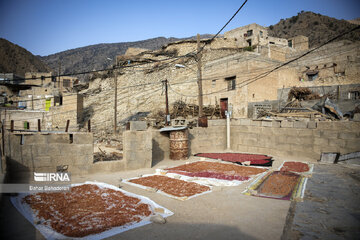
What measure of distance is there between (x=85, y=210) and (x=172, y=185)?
266 cm

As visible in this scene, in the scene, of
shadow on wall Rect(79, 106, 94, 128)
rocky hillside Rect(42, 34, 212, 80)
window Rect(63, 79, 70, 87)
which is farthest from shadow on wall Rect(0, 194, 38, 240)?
rocky hillside Rect(42, 34, 212, 80)

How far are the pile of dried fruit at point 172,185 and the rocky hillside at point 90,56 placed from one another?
3769 inches

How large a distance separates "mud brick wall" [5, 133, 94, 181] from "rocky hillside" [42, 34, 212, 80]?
309 feet

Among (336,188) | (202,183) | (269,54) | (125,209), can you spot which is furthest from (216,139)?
(269,54)

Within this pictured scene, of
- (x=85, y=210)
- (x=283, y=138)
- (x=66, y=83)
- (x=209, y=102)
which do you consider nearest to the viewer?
(x=85, y=210)

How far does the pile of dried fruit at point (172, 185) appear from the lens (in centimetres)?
612

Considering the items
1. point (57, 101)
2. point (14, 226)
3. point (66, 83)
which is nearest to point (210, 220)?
point (14, 226)

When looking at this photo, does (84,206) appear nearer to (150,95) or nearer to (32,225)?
(32,225)

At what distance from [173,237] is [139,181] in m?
3.73

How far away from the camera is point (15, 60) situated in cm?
6906

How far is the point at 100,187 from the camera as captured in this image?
659 centimetres

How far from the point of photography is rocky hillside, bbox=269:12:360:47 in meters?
55.4

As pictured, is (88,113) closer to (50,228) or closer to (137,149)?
(137,149)

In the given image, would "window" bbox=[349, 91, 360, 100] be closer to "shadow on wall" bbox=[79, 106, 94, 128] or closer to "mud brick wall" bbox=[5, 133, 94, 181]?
"mud brick wall" bbox=[5, 133, 94, 181]
